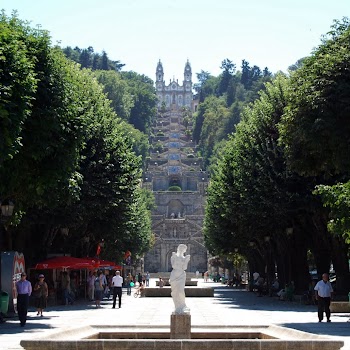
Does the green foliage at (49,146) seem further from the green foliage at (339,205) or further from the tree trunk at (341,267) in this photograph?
the tree trunk at (341,267)

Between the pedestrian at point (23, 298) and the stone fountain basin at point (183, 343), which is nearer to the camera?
the stone fountain basin at point (183, 343)

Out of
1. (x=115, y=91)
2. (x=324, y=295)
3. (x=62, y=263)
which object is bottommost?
(x=324, y=295)

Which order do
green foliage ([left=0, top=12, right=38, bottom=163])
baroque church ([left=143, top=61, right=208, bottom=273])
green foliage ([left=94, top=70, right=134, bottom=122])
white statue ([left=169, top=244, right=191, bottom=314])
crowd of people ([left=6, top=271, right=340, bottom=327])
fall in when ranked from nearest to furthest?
white statue ([left=169, top=244, right=191, bottom=314]) < green foliage ([left=0, top=12, right=38, bottom=163]) < crowd of people ([left=6, top=271, right=340, bottom=327]) < baroque church ([left=143, top=61, right=208, bottom=273]) < green foliage ([left=94, top=70, right=134, bottom=122])

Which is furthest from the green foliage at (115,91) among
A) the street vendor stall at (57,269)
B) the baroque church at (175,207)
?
A: the street vendor stall at (57,269)

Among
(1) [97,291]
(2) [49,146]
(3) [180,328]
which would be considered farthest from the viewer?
(1) [97,291]

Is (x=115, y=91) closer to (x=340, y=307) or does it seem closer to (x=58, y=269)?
(x=58, y=269)

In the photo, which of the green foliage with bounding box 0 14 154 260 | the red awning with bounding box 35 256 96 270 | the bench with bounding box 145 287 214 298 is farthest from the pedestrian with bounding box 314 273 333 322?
the bench with bounding box 145 287 214 298

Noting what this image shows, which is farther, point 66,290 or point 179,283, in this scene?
point 66,290

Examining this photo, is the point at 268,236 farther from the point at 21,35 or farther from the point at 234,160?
the point at 21,35

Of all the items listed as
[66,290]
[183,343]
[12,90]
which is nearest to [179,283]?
[183,343]

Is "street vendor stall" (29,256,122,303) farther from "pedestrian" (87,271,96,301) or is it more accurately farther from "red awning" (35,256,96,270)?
"pedestrian" (87,271,96,301)

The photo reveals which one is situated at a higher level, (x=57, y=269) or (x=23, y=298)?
(x=57, y=269)

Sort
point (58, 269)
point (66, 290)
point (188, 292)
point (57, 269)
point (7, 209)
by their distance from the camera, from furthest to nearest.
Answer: point (188, 292) → point (58, 269) → point (57, 269) → point (66, 290) → point (7, 209)

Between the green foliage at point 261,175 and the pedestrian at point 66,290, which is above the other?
the green foliage at point 261,175
